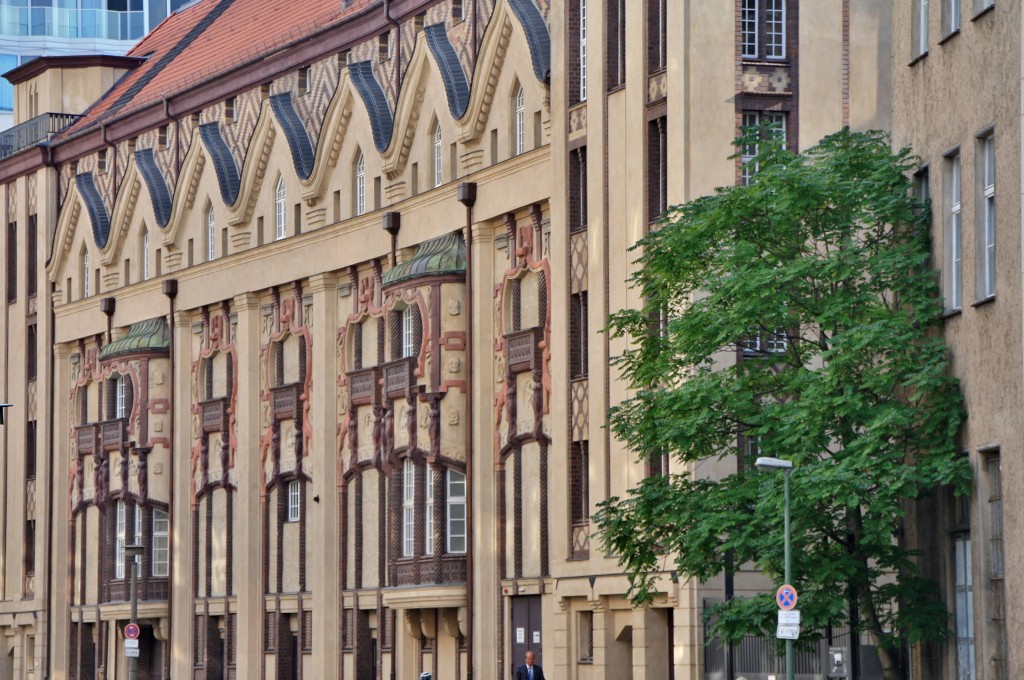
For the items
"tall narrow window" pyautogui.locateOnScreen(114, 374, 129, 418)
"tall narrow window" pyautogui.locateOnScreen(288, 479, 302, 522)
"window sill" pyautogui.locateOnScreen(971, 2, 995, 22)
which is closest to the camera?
"window sill" pyautogui.locateOnScreen(971, 2, 995, 22)

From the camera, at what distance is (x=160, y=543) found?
232 ft

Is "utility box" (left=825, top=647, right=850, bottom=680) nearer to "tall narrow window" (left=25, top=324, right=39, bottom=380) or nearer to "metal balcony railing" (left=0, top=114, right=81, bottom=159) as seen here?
"tall narrow window" (left=25, top=324, right=39, bottom=380)

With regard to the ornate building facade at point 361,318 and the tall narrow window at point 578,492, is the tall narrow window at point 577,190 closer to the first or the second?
the ornate building facade at point 361,318

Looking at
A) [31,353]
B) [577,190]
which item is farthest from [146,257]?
[577,190]

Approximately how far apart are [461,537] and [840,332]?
21.0 meters

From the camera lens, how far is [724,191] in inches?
1483

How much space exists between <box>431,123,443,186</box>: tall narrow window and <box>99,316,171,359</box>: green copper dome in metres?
14.8

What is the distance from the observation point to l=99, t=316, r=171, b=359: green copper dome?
70.6 meters

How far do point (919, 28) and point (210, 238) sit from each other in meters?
34.3

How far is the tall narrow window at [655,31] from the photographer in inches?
1843

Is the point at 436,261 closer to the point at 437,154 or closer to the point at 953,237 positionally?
the point at 437,154

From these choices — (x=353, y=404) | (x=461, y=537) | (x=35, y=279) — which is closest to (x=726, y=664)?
(x=461, y=537)

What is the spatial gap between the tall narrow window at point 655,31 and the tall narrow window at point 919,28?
9.20 metres

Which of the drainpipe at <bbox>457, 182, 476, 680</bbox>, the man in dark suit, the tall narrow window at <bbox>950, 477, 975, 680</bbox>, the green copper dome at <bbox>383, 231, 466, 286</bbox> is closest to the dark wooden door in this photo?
the drainpipe at <bbox>457, 182, 476, 680</bbox>
